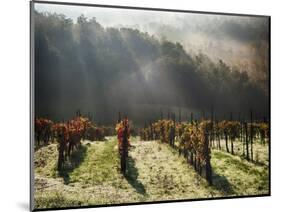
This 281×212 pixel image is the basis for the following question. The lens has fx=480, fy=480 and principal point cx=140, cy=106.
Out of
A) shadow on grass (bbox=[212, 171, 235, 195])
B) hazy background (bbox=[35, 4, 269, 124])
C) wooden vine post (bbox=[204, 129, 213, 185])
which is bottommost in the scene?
shadow on grass (bbox=[212, 171, 235, 195])

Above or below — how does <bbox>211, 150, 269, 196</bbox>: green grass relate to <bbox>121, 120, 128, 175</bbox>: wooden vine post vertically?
below

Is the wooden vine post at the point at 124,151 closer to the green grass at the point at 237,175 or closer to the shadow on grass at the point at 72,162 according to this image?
the shadow on grass at the point at 72,162

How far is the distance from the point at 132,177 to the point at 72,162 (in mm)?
695

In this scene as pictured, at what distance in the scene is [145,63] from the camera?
5.49 m

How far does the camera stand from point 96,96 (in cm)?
531

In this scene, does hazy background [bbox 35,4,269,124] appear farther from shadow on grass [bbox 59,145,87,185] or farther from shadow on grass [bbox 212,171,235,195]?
shadow on grass [bbox 212,171,235,195]

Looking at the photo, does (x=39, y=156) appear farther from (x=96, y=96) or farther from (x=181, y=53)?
(x=181, y=53)

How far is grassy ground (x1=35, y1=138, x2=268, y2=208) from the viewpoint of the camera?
16.9 feet

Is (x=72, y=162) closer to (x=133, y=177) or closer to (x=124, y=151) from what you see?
(x=124, y=151)

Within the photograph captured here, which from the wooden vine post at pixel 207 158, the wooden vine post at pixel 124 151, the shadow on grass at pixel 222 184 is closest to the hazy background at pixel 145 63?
the wooden vine post at pixel 124 151

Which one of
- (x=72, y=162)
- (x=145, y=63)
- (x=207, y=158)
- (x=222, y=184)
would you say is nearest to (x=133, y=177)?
(x=72, y=162)

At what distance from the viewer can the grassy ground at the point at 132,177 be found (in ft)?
16.9

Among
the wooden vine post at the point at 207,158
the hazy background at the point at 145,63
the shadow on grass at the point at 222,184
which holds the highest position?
the hazy background at the point at 145,63

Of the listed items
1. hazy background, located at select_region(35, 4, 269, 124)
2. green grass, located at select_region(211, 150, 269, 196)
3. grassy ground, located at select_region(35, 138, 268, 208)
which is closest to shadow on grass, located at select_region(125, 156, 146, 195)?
grassy ground, located at select_region(35, 138, 268, 208)
